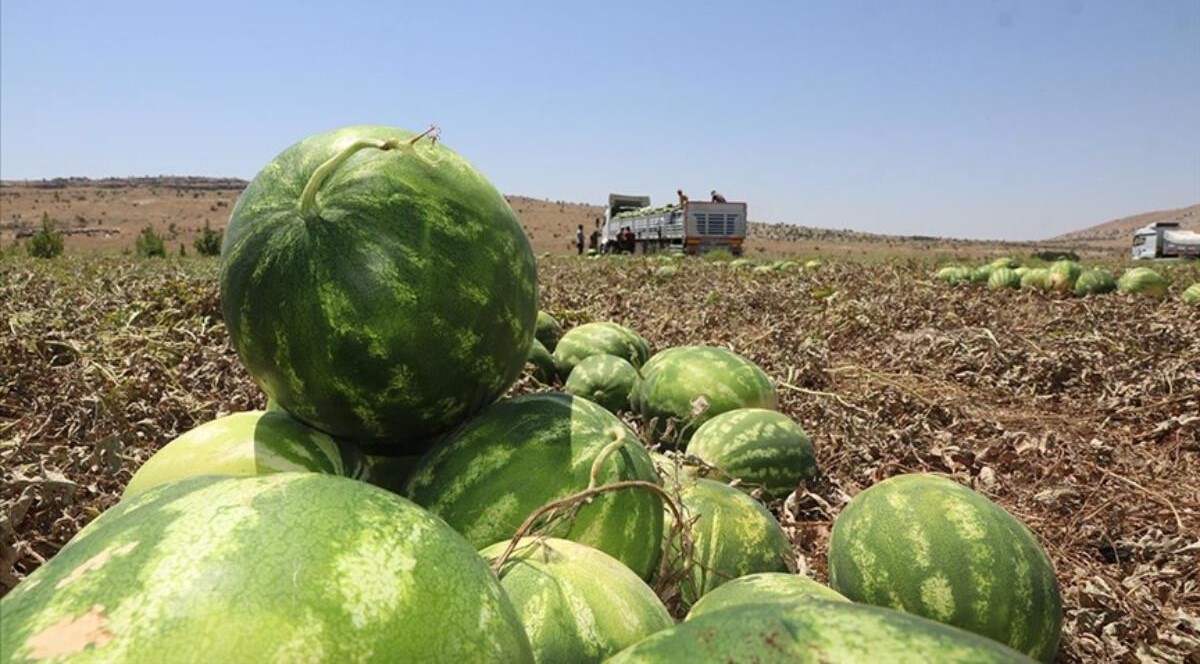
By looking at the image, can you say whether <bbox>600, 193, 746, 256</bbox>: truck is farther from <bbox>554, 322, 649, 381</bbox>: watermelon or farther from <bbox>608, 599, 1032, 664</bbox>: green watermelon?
<bbox>608, 599, 1032, 664</bbox>: green watermelon

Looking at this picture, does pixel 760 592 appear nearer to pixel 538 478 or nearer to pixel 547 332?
pixel 538 478

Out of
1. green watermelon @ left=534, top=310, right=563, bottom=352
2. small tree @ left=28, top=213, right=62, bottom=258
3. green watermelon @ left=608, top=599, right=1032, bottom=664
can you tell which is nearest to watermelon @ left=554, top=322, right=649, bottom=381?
green watermelon @ left=534, top=310, right=563, bottom=352

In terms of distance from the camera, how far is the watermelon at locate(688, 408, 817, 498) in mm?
3475

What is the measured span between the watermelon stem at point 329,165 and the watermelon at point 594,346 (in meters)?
3.03

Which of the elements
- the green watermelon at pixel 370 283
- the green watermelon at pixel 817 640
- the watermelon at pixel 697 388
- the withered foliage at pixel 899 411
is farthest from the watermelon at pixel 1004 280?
the green watermelon at pixel 817 640

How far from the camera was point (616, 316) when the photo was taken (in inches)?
331

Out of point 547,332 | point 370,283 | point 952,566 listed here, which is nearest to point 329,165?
point 370,283

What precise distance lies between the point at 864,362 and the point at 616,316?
2.61m

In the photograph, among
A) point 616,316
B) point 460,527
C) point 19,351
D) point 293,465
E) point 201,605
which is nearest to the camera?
point 201,605

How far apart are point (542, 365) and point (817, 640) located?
4212mm

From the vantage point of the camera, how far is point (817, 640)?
2.94ft

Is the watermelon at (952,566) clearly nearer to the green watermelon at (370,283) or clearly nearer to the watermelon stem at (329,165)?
the green watermelon at (370,283)

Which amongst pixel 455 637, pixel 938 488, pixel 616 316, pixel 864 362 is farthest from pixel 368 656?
pixel 616 316

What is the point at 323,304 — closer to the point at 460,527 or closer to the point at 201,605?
the point at 460,527
